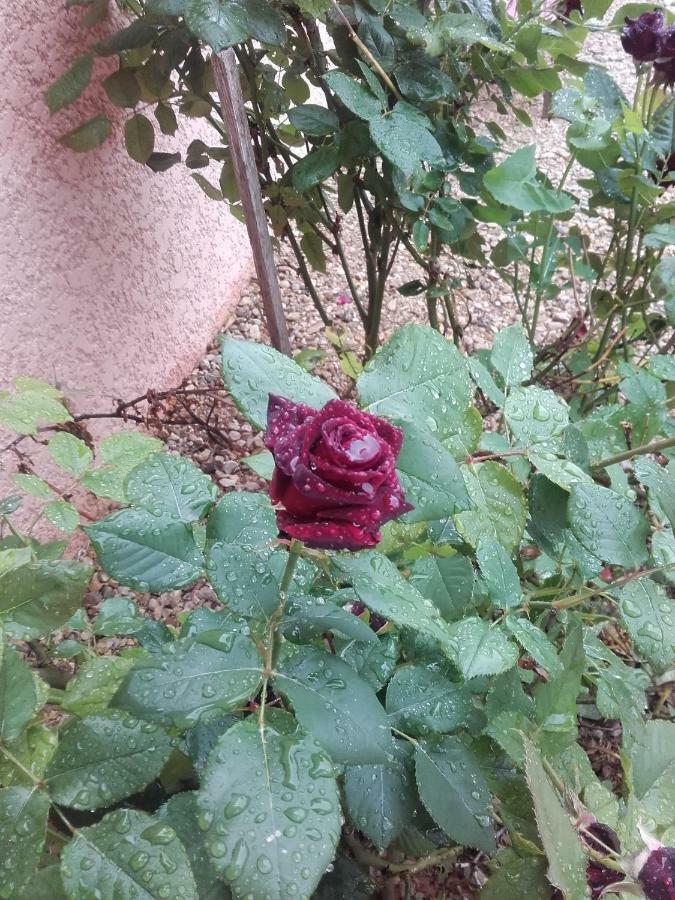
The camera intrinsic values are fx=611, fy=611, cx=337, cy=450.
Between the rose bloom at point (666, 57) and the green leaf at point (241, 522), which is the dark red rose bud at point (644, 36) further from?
the green leaf at point (241, 522)

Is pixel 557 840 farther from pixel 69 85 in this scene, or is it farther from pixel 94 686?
pixel 69 85

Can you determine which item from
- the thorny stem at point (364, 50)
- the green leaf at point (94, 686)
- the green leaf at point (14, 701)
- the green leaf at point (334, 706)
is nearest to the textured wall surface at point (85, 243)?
the thorny stem at point (364, 50)

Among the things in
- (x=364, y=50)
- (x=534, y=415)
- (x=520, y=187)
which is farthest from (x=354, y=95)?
(x=534, y=415)

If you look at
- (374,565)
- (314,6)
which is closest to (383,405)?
(374,565)

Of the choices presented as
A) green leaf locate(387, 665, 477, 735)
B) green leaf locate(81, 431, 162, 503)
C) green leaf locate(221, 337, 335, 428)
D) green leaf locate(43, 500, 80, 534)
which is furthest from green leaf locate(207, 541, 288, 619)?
green leaf locate(43, 500, 80, 534)

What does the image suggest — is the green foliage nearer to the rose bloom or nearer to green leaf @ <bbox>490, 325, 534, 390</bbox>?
green leaf @ <bbox>490, 325, 534, 390</bbox>

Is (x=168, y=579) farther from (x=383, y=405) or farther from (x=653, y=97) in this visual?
(x=653, y=97)
